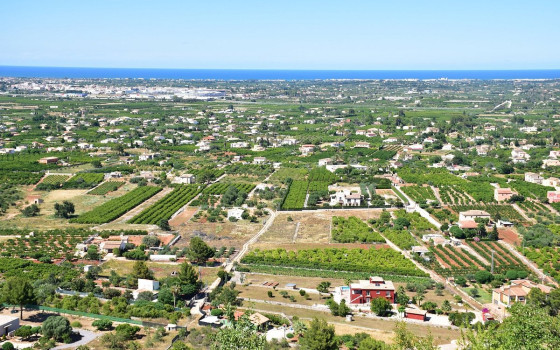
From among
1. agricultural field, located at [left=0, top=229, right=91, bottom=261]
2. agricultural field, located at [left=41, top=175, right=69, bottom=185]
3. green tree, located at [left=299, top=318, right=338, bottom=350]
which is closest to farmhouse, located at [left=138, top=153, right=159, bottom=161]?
agricultural field, located at [left=41, top=175, right=69, bottom=185]

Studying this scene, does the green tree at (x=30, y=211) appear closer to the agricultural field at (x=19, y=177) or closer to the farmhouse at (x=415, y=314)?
the agricultural field at (x=19, y=177)

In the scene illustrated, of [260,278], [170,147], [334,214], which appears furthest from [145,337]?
[170,147]

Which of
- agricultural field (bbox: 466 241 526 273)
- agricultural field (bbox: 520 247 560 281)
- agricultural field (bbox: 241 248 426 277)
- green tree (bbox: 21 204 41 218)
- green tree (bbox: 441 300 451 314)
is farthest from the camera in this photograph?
green tree (bbox: 21 204 41 218)

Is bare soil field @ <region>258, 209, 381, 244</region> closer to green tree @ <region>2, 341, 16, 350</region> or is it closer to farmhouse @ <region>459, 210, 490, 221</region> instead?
farmhouse @ <region>459, 210, 490, 221</region>

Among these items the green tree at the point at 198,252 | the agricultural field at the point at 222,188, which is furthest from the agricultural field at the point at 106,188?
the green tree at the point at 198,252

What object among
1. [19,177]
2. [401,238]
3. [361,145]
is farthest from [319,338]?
[361,145]

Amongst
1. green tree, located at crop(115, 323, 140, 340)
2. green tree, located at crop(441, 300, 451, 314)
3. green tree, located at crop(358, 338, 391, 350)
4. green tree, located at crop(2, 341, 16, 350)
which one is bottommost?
green tree, located at crop(441, 300, 451, 314)
